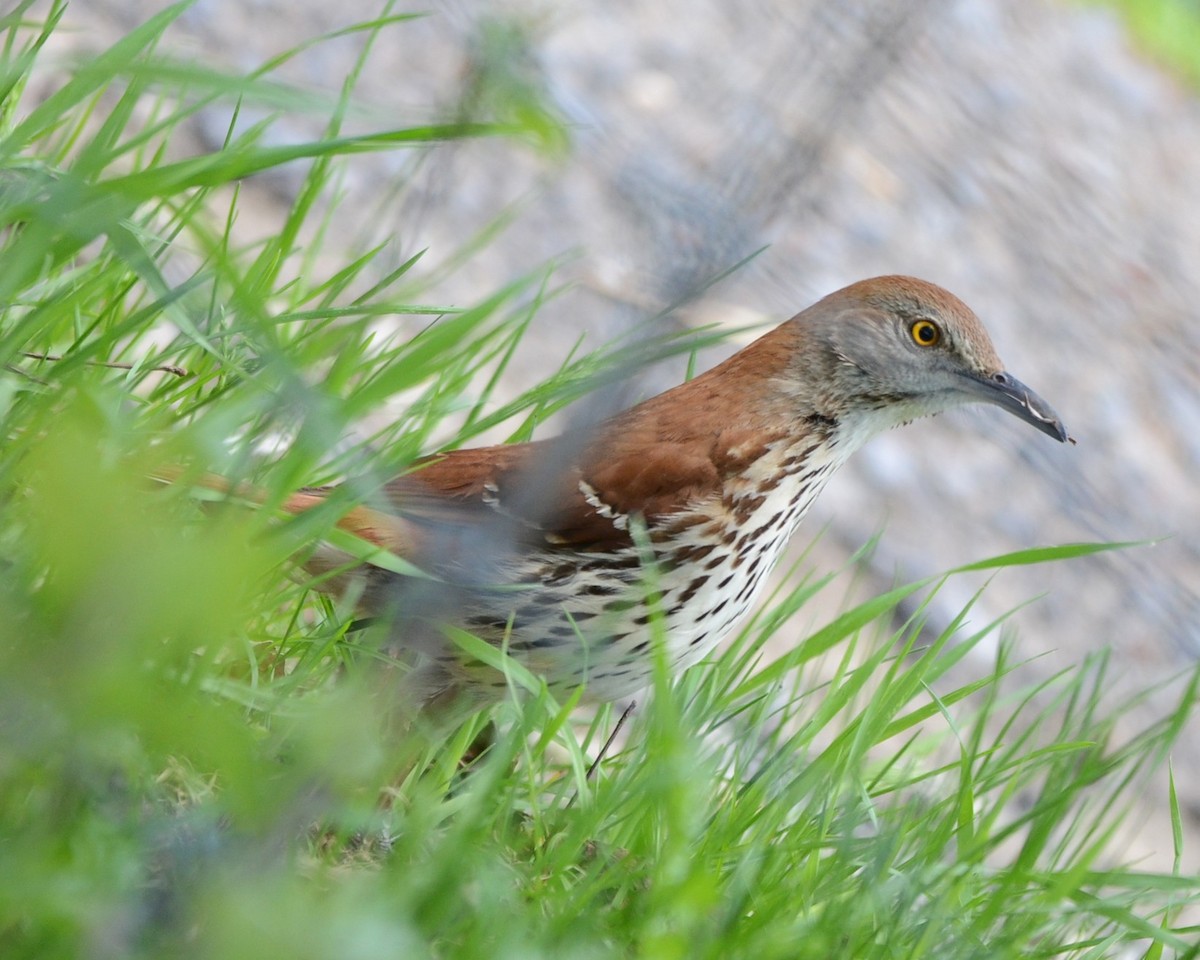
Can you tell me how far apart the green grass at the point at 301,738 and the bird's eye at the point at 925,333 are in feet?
2.16

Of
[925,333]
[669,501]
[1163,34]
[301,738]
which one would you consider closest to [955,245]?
[1163,34]

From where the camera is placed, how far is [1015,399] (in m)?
2.71

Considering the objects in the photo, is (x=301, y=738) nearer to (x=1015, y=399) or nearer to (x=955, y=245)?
(x=1015, y=399)

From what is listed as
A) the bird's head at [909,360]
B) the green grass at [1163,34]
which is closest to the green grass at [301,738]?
the bird's head at [909,360]

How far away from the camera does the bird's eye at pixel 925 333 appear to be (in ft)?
9.04

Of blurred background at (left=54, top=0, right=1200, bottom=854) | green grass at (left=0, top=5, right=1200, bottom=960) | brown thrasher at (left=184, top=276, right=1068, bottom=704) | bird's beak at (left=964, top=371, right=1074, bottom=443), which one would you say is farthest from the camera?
blurred background at (left=54, top=0, right=1200, bottom=854)

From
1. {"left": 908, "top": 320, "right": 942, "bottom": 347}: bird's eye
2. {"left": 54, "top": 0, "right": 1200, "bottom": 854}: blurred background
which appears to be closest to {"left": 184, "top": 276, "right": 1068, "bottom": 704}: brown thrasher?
{"left": 908, "top": 320, "right": 942, "bottom": 347}: bird's eye

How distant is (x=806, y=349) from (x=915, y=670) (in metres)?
0.86

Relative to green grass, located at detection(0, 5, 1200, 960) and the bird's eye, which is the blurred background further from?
green grass, located at detection(0, 5, 1200, 960)

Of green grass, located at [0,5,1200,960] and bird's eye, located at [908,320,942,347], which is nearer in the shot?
green grass, located at [0,5,1200,960]

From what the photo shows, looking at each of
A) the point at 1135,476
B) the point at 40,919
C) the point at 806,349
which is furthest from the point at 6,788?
the point at 1135,476

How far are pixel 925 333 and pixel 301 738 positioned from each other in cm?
175

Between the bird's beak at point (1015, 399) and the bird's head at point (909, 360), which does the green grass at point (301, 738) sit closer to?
the bird's head at point (909, 360)

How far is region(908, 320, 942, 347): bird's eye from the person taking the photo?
2.76 m
